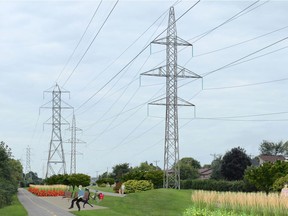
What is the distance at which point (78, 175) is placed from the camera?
3017 inches

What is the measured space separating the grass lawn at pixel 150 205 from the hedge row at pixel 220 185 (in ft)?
71.8

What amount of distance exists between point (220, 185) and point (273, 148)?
278 feet

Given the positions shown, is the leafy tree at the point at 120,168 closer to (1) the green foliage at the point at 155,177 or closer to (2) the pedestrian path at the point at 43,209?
(1) the green foliage at the point at 155,177

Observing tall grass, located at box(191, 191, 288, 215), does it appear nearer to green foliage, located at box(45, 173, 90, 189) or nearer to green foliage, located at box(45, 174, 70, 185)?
green foliage, located at box(45, 173, 90, 189)

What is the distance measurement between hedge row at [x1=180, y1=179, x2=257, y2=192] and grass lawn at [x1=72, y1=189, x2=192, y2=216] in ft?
71.8

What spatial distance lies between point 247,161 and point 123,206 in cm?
6260

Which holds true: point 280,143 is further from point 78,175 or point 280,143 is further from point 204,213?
point 204,213

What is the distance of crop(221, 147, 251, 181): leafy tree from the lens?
9431 centimetres

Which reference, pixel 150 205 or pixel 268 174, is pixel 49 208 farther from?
pixel 268 174

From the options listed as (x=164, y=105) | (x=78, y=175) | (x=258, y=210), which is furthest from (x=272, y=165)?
(x=78, y=175)

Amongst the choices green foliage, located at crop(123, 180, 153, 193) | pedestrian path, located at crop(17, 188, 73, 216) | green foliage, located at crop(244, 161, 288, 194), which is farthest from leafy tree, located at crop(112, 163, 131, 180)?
green foliage, located at crop(244, 161, 288, 194)

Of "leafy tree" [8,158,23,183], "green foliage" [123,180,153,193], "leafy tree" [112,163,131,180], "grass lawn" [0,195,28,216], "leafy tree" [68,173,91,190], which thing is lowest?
"grass lawn" [0,195,28,216]

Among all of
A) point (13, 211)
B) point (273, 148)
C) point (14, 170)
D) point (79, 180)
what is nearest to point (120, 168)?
point (273, 148)

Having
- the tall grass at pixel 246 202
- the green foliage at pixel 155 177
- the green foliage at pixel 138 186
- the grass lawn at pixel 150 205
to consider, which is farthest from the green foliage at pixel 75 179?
the tall grass at pixel 246 202
